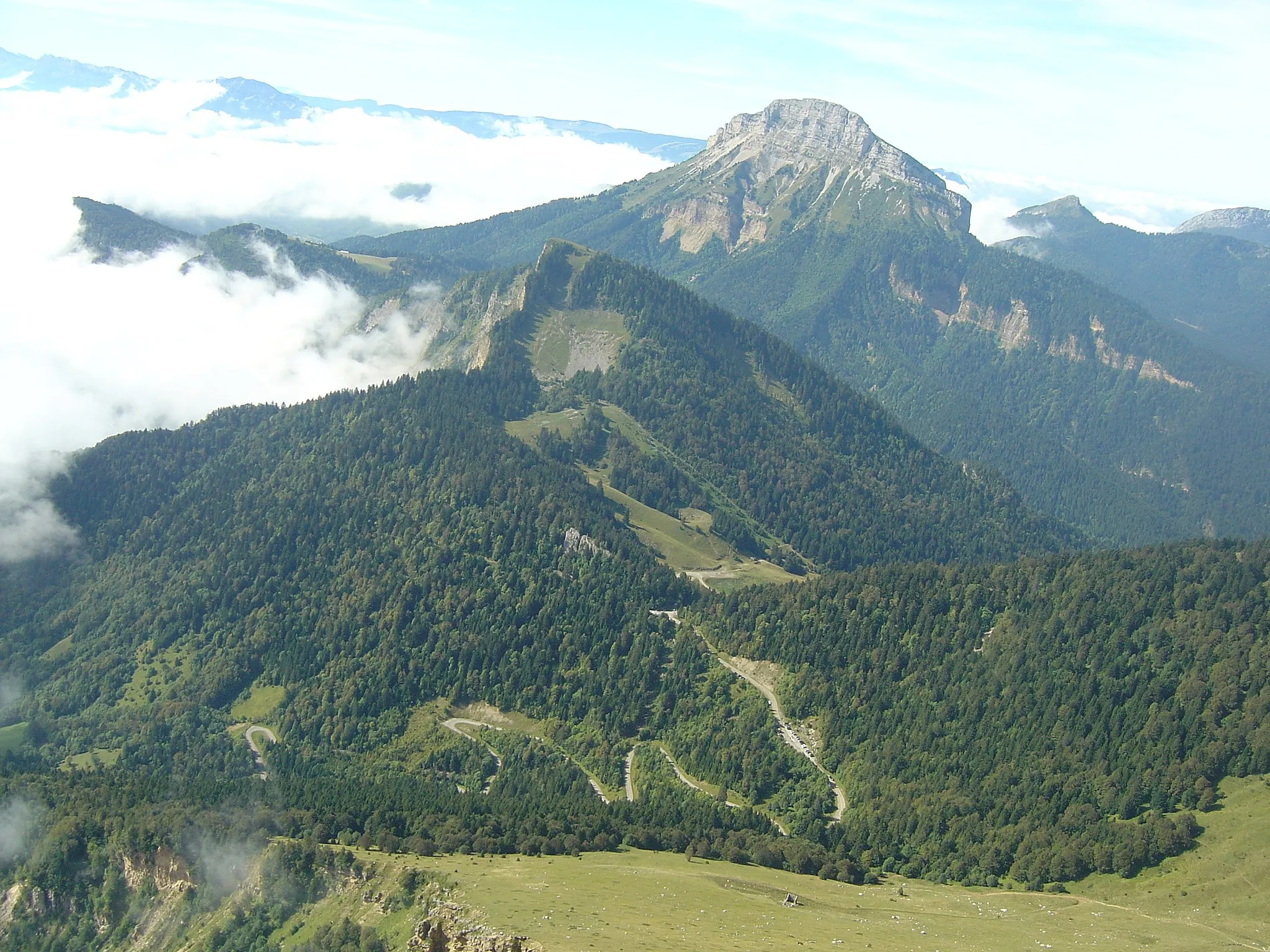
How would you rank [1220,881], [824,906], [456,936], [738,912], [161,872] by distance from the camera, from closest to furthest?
1. [456,936]
2. [738,912]
3. [824,906]
4. [1220,881]
5. [161,872]

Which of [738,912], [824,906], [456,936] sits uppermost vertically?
[738,912]

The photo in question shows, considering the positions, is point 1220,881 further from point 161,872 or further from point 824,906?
point 161,872

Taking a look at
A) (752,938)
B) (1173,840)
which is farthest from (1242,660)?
(752,938)

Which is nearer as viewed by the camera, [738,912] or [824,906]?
[738,912]

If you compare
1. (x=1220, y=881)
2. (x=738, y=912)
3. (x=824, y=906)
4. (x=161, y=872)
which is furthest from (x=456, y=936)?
(x=1220, y=881)

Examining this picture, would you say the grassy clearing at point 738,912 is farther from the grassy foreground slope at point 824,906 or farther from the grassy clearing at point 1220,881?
the grassy clearing at point 1220,881

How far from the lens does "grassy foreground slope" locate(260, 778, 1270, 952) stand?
12262 cm

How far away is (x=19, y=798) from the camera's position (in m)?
177

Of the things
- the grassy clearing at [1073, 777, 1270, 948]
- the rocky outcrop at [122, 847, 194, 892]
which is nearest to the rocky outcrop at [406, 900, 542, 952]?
the rocky outcrop at [122, 847, 194, 892]

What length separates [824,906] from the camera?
138125 millimetres

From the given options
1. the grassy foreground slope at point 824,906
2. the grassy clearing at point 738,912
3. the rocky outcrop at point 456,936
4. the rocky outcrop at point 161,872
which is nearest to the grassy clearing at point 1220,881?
the grassy foreground slope at point 824,906

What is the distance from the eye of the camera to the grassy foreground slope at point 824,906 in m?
123

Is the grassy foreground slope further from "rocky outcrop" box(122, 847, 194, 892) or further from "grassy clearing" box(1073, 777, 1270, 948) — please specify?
"rocky outcrop" box(122, 847, 194, 892)

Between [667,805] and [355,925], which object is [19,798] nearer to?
[355,925]
